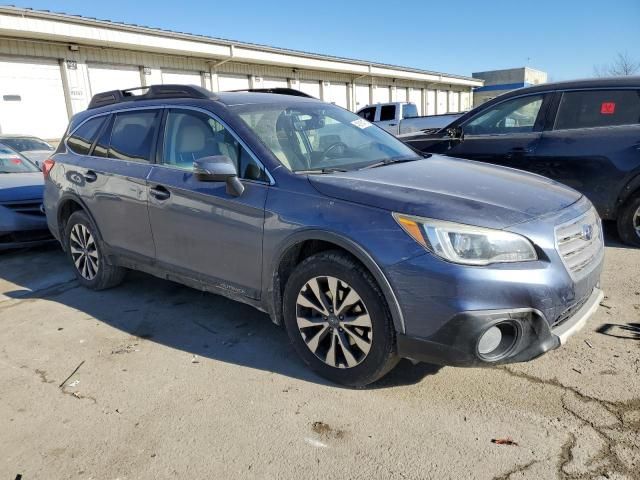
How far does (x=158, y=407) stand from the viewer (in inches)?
111

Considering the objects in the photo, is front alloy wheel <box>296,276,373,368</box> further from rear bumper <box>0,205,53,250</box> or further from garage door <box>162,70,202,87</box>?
garage door <box>162,70,202,87</box>

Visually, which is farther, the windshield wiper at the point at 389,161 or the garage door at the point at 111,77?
the garage door at the point at 111,77

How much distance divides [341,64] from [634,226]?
22.2 m

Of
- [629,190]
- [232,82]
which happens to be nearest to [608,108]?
[629,190]

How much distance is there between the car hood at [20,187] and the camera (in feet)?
20.0

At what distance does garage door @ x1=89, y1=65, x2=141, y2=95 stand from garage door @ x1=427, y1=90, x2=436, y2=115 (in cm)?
2485

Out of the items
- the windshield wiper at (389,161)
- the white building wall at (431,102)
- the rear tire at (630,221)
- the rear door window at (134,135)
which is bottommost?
the rear tire at (630,221)

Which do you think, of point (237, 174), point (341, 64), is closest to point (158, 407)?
point (237, 174)

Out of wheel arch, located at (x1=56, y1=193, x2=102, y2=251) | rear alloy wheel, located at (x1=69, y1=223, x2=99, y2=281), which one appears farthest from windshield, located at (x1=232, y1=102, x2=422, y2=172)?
rear alloy wheel, located at (x1=69, y1=223, x2=99, y2=281)

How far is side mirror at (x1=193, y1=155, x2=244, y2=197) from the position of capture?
3.09m

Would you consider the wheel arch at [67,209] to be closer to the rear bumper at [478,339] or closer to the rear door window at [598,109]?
the rear bumper at [478,339]

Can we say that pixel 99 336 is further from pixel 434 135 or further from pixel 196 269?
pixel 434 135

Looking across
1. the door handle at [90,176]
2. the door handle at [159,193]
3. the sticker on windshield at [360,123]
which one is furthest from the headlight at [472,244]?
the door handle at [90,176]

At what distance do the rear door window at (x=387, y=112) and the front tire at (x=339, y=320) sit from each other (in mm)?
14479
